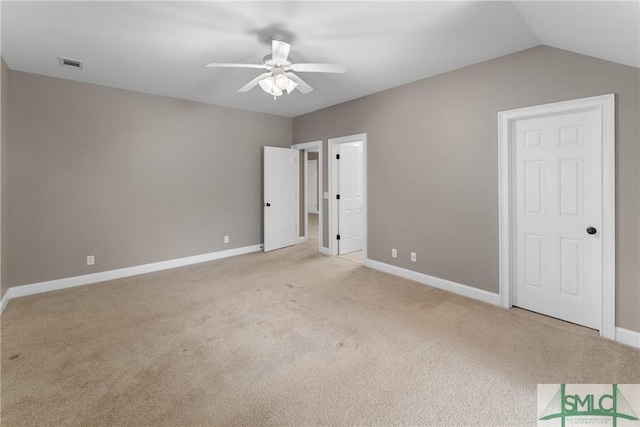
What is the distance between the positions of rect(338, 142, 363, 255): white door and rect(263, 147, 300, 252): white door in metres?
1.17

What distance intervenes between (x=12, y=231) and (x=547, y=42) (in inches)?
234

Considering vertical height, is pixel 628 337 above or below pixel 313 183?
below

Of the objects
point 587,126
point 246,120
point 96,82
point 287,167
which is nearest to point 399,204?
point 587,126

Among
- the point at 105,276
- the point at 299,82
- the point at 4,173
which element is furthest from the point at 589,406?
the point at 4,173

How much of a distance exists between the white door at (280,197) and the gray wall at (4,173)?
334 centimetres

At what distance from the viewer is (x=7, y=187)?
347 cm

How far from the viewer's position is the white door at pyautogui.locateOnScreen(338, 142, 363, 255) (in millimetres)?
5449

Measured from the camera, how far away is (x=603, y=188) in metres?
2.56

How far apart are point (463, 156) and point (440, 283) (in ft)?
5.14

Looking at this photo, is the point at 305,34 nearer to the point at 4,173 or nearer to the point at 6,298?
the point at 4,173

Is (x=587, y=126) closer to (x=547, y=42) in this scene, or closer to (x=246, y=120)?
(x=547, y=42)

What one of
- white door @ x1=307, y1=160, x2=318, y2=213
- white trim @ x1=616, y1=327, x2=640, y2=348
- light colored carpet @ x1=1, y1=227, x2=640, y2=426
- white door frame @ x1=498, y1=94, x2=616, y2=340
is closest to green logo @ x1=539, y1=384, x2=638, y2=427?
light colored carpet @ x1=1, y1=227, x2=640, y2=426

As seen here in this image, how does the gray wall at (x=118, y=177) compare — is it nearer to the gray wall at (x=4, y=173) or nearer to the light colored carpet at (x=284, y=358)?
the gray wall at (x=4, y=173)

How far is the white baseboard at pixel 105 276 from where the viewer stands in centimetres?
361
